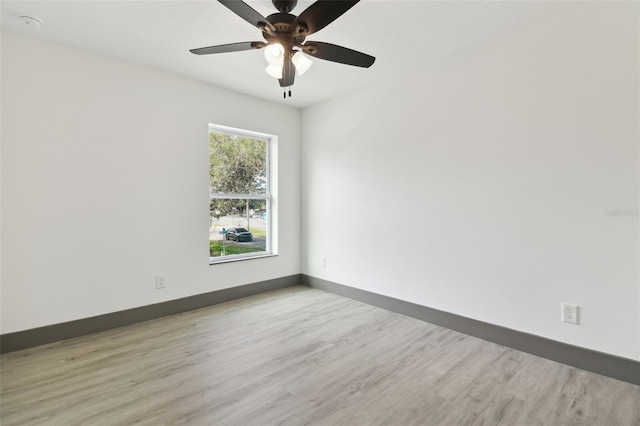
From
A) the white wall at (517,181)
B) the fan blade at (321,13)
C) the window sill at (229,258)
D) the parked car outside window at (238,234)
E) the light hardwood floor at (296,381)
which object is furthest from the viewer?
the parked car outside window at (238,234)

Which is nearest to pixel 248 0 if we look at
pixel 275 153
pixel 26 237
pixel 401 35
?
pixel 401 35

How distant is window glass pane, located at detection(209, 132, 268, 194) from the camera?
3.66 m

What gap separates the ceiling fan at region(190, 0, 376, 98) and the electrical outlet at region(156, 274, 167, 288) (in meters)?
2.22

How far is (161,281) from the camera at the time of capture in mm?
3137

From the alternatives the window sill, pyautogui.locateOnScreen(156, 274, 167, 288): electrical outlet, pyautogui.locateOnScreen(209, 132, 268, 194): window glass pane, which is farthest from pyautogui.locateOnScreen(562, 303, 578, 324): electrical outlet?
pyautogui.locateOnScreen(156, 274, 167, 288): electrical outlet

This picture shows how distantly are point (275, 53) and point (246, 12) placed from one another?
0.42 meters

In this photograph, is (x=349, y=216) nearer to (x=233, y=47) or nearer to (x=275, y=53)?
(x=275, y=53)

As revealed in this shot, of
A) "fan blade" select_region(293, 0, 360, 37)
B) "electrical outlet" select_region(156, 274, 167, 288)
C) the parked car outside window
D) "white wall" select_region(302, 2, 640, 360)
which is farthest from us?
the parked car outside window

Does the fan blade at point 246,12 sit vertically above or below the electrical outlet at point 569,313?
above

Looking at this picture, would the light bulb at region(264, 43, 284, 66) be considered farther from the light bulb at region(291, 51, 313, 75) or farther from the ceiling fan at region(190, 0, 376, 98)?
the light bulb at region(291, 51, 313, 75)

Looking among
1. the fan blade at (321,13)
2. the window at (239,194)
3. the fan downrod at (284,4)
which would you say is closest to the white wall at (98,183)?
the window at (239,194)

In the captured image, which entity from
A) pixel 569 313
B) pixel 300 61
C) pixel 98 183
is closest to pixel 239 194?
pixel 98 183

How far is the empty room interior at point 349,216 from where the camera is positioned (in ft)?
6.29

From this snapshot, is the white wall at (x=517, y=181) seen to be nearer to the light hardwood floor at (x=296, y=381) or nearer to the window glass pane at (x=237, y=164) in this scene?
the light hardwood floor at (x=296, y=381)
